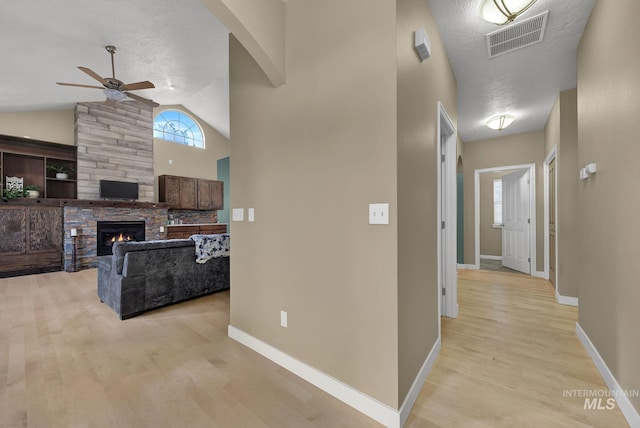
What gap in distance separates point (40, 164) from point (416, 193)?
7.56 metres

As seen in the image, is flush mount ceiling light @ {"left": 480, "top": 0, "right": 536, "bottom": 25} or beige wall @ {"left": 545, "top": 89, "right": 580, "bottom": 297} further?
beige wall @ {"left": 545, "top": 89, "right": 580, "bottom": 297}

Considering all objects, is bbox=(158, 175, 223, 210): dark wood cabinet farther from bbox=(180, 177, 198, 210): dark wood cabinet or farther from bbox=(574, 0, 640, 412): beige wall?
bbox=(574, 0, 640, 412): beige wall

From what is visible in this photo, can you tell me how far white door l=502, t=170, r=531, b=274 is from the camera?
509 centimetres

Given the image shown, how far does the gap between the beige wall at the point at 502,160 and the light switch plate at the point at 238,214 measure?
5.10 metres

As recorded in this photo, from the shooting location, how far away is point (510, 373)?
188 centimetres

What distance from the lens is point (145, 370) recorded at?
75.4 inches

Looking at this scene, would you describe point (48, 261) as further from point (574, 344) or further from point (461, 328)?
point (574, 344)

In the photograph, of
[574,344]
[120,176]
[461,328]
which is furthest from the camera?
[120,176]

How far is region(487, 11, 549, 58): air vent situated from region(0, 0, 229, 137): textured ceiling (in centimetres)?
331

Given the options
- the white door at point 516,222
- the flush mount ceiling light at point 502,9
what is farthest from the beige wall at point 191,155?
the white door at point 516,222

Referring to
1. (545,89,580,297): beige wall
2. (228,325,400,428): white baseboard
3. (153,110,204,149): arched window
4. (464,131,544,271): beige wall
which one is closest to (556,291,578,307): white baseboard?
(545,89,580,297): beige wall

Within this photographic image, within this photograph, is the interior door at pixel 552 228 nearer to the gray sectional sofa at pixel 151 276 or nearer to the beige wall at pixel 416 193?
the beige wall at pixel 416 193

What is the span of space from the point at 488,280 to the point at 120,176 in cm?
821

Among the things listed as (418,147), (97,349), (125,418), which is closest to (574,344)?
(418,147)
